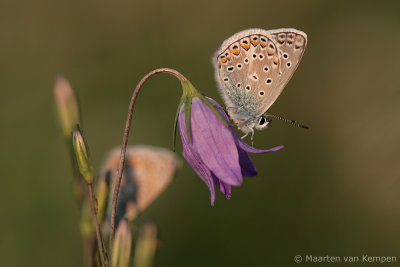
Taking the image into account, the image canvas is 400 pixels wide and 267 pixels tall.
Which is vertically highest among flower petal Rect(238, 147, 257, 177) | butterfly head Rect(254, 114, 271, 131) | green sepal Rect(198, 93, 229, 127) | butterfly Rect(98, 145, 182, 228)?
green sepal Rect(198, 93, 229, 127)

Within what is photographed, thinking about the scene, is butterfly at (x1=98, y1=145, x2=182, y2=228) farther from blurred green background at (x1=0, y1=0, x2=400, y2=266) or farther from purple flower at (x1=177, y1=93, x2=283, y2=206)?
blurred green background at (x1=0, y1=0, x2=400, y2=266)

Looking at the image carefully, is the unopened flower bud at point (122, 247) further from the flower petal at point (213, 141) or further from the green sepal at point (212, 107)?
the green sepal at point (212, 107)

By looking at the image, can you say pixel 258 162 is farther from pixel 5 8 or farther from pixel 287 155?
pixel 5 8

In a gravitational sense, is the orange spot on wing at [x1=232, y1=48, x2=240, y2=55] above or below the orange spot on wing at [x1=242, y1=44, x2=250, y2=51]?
below

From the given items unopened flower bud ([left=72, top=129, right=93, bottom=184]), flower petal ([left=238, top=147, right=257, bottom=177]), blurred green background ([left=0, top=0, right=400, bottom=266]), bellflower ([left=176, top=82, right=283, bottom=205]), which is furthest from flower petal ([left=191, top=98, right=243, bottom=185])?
blurred green background ([left=0, top=0, right=400, bottom=266])

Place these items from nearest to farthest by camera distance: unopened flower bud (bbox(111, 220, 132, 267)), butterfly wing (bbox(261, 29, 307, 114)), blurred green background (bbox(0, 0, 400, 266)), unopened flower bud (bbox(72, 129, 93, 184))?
unopened flower bud (bbox(111, 220, 132, 267)) → unopened flower bud (bbox(72, 129, 93, 184)) → butterfly wing (bbox(261, 29, 307, 114)) → blurred green background (bbox(0, 0, 400, 266))

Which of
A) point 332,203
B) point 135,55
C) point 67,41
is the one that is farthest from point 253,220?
point 67,41

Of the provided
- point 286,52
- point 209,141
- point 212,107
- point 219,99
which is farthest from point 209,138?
point 219,99

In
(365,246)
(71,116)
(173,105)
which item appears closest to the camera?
(71,116)
